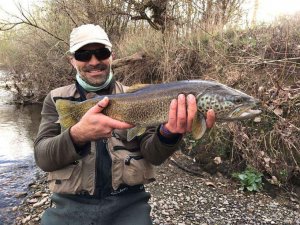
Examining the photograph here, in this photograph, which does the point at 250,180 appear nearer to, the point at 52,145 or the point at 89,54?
the point at 89,54

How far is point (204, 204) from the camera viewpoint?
4.68 metres

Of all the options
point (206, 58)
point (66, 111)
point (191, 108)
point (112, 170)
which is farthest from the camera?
point (206, 58)

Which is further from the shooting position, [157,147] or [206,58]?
[206,58]

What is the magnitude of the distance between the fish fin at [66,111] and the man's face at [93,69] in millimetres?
375

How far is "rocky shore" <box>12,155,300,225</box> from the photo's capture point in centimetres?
431

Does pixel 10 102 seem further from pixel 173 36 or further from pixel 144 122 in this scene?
pixel 144 122

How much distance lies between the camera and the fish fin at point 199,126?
2.19 m

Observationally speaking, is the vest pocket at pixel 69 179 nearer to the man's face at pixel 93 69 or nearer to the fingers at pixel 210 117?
the man's face at pixel 93 69

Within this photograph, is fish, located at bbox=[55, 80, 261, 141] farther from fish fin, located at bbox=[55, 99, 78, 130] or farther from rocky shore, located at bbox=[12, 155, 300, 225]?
rocky shore, located at bbox=[12, 155, 300, 225]

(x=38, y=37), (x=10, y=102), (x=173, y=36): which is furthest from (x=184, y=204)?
(x=10, y=102)

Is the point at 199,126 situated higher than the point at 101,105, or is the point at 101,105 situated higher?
the point at 101,105

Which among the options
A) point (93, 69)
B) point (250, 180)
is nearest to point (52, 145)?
point (93, 69)

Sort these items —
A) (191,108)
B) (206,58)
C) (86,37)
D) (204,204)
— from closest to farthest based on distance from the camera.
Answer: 1. (191,108)
2. (86,37)
3. (204,204)
4. (206,58)

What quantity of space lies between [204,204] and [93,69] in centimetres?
281
